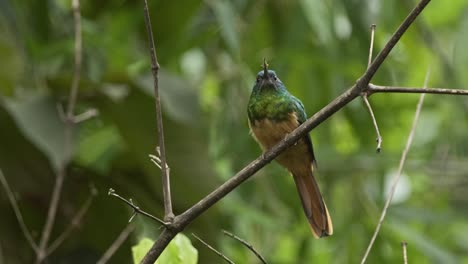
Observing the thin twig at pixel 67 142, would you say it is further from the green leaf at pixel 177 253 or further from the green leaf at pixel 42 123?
the green leaf at pixel 177 253

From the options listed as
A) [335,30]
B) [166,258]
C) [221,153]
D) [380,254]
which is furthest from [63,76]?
[166,258]

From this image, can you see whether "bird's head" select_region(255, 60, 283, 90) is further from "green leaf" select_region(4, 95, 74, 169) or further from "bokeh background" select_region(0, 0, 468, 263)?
"green leaf" select_region(4, 95, 74, 169)

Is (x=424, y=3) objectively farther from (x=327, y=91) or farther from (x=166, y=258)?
(x=327, y=91)

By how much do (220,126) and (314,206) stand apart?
5.07ft

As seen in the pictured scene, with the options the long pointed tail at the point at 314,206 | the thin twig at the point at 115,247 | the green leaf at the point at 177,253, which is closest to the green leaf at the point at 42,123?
the thin twig at the point at 115,247

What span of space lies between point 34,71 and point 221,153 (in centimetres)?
86

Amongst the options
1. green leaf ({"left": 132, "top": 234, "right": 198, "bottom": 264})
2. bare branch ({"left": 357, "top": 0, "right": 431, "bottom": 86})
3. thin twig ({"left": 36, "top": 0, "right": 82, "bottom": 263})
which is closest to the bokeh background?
thin twig ({"left": 36, "top": 0, "right": 82, "bottom": 263})

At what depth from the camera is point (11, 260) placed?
3232 mm

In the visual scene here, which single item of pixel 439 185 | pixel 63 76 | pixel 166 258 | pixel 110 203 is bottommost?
pixel 166 258

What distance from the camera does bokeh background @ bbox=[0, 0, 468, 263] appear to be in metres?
3.29

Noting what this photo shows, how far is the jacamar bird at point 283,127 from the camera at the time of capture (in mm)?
2658

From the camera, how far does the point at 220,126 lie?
13.3 ft

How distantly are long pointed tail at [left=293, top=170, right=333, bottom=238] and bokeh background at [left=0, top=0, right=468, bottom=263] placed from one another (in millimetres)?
466

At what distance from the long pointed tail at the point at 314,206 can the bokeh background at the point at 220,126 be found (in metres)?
0.47
